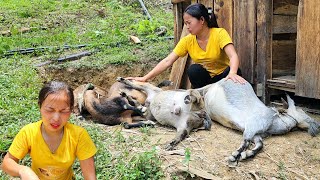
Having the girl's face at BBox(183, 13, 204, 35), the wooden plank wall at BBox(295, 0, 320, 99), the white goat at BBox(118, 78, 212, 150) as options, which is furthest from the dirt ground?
the girl's face at BBox(183, 13, 204, 35)

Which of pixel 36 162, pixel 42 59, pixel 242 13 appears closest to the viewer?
pixel 36 162

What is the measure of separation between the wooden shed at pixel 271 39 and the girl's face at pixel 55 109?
3.31 metres

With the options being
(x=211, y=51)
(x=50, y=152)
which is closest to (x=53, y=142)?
(x=50, y=152)

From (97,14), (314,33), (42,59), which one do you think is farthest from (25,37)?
(314,33)

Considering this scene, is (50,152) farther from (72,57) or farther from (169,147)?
(72,57)

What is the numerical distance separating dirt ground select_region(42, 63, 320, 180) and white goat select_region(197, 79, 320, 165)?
0.09 metres

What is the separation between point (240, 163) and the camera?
369cm

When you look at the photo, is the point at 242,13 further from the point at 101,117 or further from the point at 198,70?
the point at 101,117

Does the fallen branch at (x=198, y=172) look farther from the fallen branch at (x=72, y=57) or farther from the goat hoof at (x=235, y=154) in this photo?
the fallen branch at (x=72, y=57)

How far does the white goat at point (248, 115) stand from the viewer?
163 inches

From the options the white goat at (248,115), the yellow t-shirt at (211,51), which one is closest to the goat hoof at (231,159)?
the white goat at (248,115)

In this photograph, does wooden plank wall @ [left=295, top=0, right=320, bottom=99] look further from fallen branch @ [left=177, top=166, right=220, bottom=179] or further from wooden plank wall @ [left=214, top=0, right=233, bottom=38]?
fallen branch @ [left=177, top=166, right=220, bottom=179]

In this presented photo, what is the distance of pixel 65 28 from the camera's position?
10.4m

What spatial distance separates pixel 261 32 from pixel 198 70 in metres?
1.00
